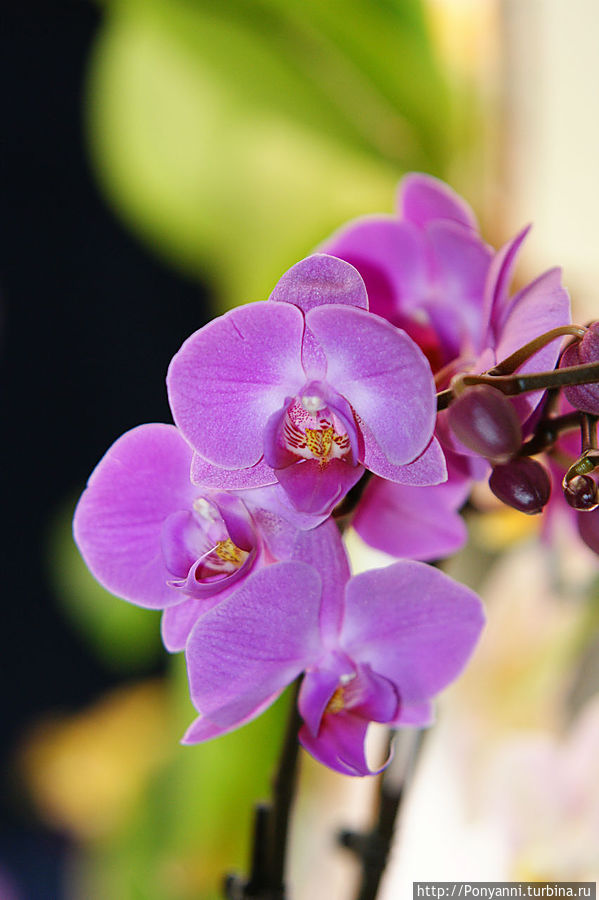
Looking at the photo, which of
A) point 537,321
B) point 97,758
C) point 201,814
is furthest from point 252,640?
point 97,758

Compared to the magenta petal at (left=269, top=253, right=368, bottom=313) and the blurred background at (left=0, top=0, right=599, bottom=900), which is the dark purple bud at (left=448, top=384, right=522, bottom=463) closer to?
the magenta petal at (left=269, top=253, right=368, bottom=313)

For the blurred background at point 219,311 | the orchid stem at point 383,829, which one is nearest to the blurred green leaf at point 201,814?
the blurred background at point 219,311

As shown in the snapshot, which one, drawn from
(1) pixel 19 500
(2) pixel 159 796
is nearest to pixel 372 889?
(2) pixel 159 796

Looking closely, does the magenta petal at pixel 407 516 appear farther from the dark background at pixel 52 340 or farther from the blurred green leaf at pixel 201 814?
the dark background at pixel 52 340

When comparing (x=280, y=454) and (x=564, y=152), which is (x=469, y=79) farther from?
(x=280, y=454)

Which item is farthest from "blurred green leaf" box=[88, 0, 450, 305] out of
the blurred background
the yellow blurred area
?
the yellow blurred area
